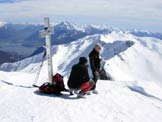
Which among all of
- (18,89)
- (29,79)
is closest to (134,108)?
(18,89)

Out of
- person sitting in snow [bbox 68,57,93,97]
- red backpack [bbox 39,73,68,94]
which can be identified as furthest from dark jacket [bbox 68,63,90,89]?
red backpack [bbox 39,73,68,94]

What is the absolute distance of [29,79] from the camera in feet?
78.8

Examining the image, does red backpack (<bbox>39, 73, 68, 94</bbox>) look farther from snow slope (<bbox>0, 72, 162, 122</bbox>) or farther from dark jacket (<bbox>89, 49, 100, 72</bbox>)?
dark jacket (<bbox>89, 49, 100, 72</bbox>)

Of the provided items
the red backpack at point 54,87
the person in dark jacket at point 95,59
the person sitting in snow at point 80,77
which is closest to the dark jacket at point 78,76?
the person sitting in snow at point 80,77

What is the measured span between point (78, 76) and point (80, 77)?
11cm

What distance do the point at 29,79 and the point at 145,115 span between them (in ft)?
30.1

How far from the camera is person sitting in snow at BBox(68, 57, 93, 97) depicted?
1792cm

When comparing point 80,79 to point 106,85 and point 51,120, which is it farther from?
point 106,85

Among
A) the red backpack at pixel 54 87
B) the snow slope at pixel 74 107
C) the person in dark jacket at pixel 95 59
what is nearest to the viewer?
the snow slope at pixel 74 107

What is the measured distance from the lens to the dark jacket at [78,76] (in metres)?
17.9

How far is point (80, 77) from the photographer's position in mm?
18000

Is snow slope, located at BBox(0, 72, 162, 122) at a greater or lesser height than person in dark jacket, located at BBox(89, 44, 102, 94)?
lesser

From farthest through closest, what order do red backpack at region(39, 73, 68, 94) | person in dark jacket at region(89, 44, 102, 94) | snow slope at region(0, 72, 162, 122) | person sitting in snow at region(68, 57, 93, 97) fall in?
person in dark jacket at region(89, 44, 102, 94) < red backpack at region(39, 73, 68, 94) < person sitting in snow at region(68, 57, 93, 97) < snow slope at region(0, 72, 162, 122)

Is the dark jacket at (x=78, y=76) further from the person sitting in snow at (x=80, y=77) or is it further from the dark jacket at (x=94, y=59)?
the dark jacket at (x=94, y=59)
